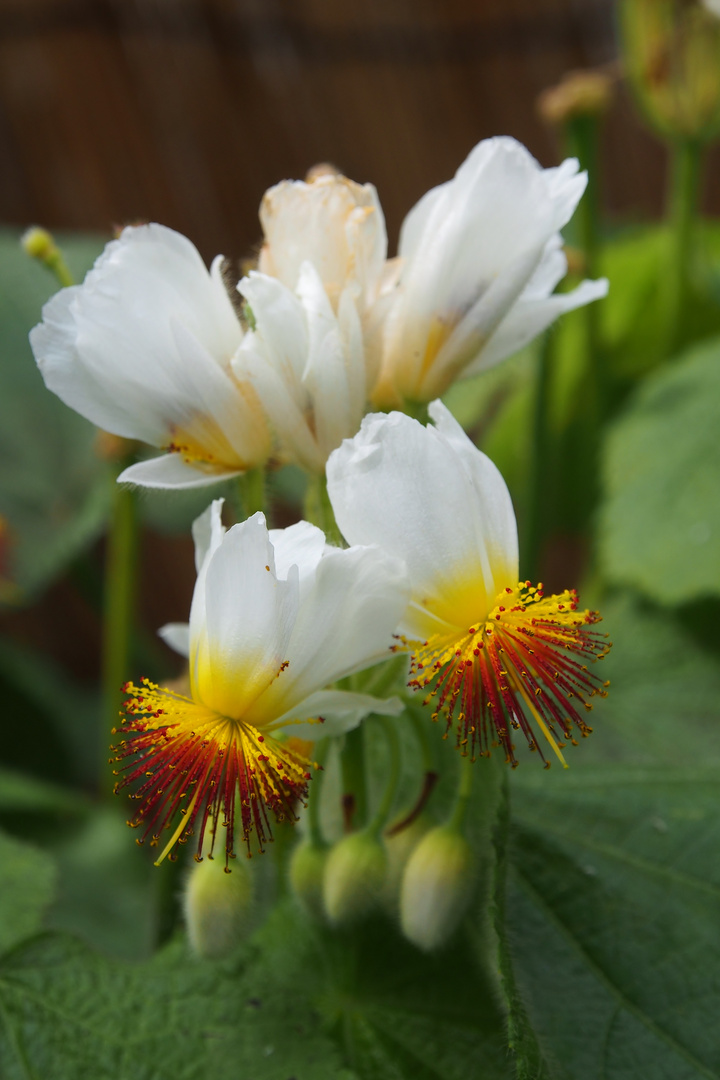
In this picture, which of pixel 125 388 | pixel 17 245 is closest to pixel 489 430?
pixel 17 245

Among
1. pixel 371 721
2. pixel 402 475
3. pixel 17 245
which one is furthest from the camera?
pixel 17 245

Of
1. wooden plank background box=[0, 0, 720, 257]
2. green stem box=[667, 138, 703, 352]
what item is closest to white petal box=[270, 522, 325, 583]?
green stem box=[667, 138, 703, 352]

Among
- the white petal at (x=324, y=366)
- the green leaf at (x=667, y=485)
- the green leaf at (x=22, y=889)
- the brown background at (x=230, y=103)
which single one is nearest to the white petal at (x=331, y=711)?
the white petal at (x=324, y=366)

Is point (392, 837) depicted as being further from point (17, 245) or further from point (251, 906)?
point (17, 245)

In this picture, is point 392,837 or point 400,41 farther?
point 400,41

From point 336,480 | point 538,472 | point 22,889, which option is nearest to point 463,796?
point 336,480

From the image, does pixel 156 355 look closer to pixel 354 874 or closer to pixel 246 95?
pixel 354 874

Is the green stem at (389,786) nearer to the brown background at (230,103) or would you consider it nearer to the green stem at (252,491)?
the green stem at (252,491)
